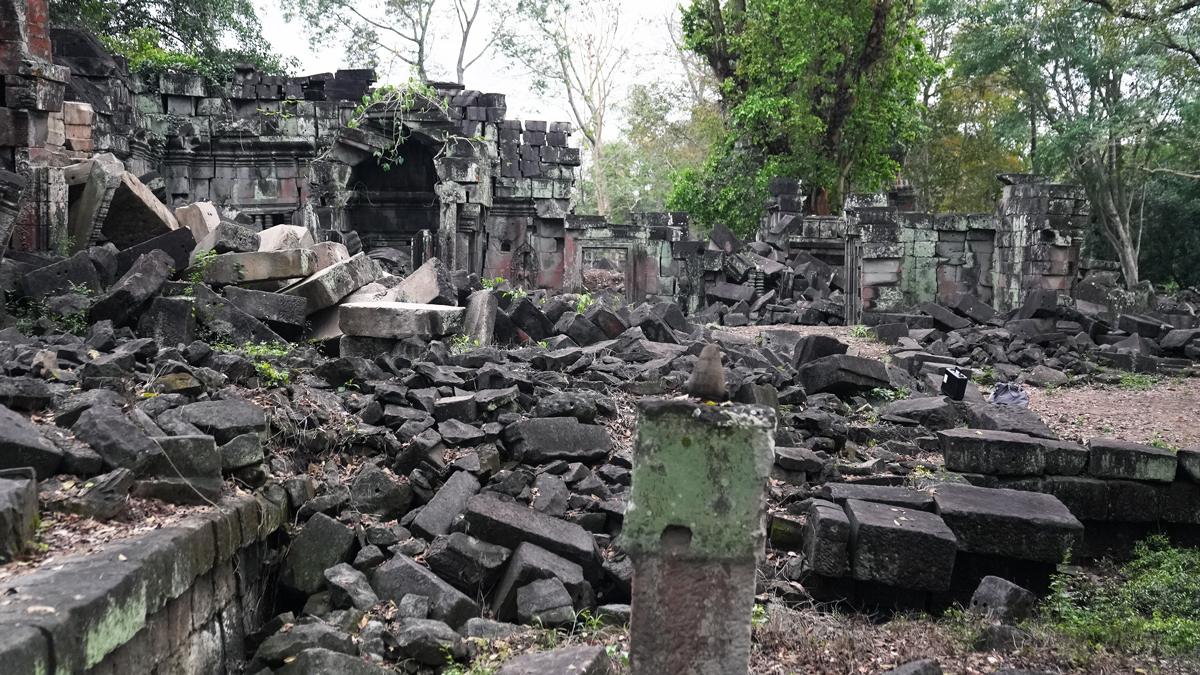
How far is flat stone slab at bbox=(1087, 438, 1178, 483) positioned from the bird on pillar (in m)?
4.05

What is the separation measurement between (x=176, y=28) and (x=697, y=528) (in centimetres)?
2229

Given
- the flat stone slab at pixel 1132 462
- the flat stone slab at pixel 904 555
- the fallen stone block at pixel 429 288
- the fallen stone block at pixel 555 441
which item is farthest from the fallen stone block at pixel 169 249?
the flat stone slab at pixel 1132 462

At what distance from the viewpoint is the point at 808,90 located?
23094 millimetres

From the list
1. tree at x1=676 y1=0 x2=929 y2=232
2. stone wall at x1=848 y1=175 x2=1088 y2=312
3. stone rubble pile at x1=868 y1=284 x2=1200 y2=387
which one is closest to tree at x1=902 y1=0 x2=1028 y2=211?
tree at x1=676 y1=0 x2=929 y2=232

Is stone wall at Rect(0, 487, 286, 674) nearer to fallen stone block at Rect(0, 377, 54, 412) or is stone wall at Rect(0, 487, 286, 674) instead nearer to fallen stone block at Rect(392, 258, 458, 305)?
fallen stone block at Rect(0, 377, 54, 412)

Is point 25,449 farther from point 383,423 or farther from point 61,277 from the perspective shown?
point 61,277

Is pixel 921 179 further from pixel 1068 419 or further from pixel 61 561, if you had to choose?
pixel 61 561

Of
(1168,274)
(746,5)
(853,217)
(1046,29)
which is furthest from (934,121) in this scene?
(853,217)

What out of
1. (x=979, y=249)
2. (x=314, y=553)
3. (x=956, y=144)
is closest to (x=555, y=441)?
(x=314, y=553)

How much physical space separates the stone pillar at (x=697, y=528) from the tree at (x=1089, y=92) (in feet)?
78.6

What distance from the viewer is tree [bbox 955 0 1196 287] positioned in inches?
969

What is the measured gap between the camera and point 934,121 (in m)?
32.8

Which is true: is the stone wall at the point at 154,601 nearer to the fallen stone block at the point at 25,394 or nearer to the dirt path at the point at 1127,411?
the fallen stone block at the point at 25,394

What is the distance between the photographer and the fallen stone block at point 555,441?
602cm
